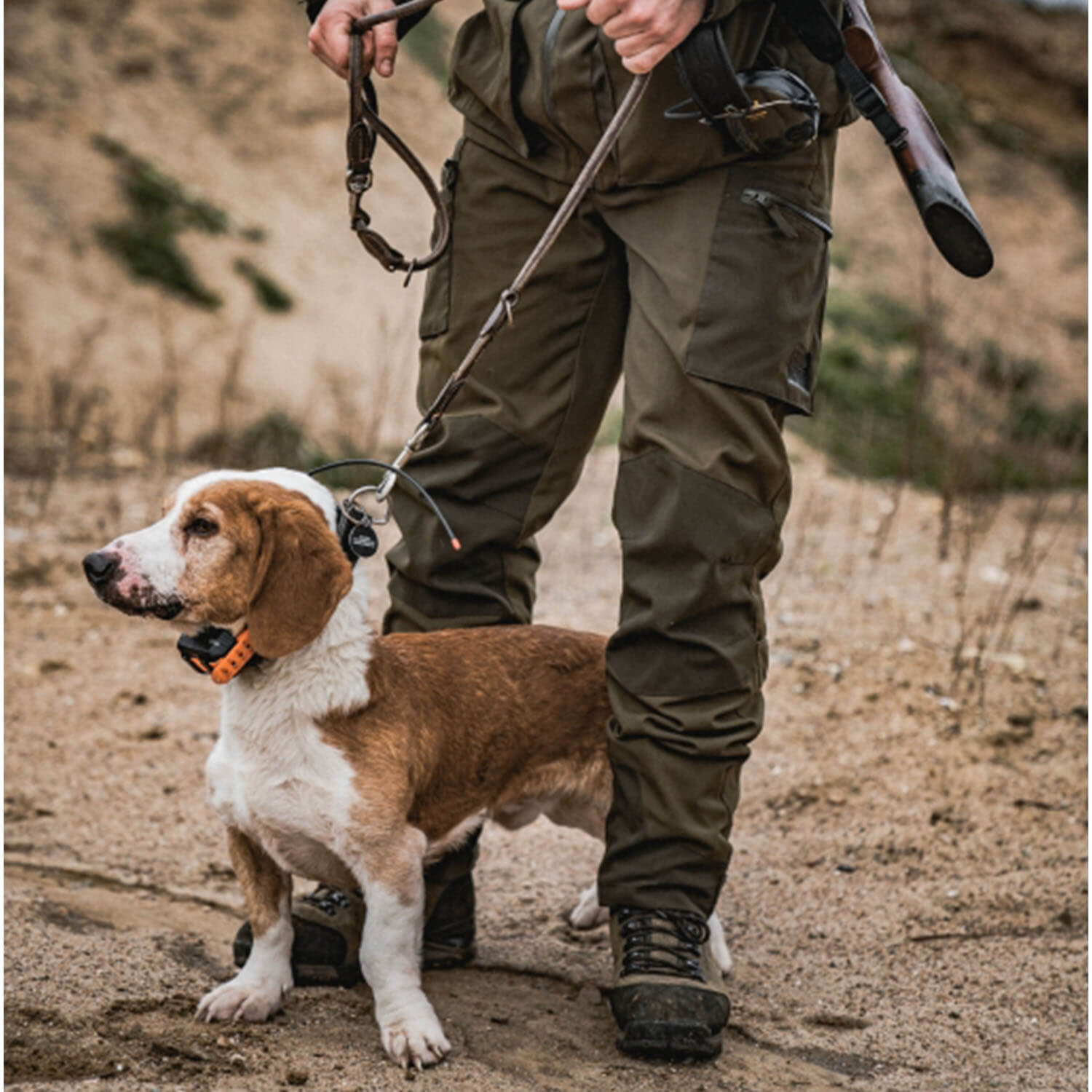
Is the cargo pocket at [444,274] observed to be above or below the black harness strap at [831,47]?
below

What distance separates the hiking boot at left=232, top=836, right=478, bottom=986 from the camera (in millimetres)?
2887

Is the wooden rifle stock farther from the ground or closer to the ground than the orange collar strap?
farther from the ground

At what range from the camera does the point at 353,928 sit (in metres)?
2.94

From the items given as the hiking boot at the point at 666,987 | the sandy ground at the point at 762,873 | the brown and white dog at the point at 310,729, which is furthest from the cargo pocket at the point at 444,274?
the sandy ground at the point at 762,873

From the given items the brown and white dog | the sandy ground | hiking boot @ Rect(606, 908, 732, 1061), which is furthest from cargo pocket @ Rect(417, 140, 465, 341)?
the sandy ground

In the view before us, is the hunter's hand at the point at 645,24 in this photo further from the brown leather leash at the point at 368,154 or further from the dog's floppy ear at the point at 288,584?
the dog's floppy ear at the point at 288,584

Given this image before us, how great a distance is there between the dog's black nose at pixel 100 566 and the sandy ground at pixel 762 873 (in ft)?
2.66

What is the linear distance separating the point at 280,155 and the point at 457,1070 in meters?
10.8

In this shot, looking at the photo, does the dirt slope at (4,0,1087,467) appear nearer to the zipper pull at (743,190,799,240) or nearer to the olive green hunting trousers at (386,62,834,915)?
the olive green hunting trousers at (386,62,834,915)

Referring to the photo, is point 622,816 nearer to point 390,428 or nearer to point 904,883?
point 904,883

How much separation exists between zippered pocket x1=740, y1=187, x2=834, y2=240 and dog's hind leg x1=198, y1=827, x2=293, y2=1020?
1.55 m

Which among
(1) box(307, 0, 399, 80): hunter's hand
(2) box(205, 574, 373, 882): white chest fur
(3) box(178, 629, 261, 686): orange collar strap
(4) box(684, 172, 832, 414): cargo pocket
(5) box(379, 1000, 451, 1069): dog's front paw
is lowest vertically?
(5) box(379, 1000, 451, 1069): dog's front paw

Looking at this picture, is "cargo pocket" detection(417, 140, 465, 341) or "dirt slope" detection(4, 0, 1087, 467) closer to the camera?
"cargo pocket" detection(417, 140, 465, 341)

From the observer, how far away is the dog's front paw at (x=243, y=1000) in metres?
2.60
